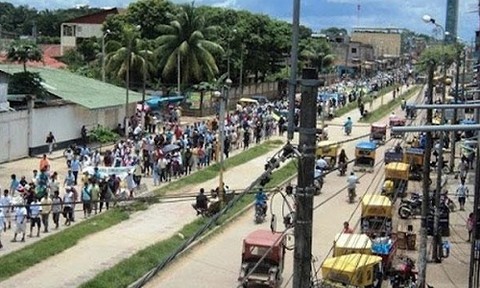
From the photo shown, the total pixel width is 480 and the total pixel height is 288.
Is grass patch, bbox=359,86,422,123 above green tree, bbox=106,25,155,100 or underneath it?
underneath

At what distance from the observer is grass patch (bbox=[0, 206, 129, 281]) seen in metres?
21.9

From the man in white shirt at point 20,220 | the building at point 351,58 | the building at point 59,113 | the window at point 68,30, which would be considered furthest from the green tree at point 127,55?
the building at point 351,58

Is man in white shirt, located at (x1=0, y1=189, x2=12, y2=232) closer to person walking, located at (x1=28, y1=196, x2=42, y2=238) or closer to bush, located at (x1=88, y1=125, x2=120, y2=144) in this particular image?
person walking, located at (x1=28, y1=196, x2=42, y2=238)

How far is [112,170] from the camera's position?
3112 cm

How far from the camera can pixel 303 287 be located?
10.1 m

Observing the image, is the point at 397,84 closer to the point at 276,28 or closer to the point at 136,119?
the point at 276,28

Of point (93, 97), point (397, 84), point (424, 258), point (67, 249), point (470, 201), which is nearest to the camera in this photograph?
point (424, 258)

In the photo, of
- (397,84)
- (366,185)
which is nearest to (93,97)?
(366,185)

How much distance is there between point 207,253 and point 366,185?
16198 millimetres

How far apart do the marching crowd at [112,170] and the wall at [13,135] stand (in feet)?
8.15

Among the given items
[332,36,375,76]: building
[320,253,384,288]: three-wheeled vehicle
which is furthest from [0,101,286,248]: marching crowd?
[332,36,375,76]: building

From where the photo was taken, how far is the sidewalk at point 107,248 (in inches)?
840

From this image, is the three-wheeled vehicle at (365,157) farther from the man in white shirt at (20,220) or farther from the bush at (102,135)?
the man in white shirt at (20,220)

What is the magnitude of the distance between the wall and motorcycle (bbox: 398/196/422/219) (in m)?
17.7
